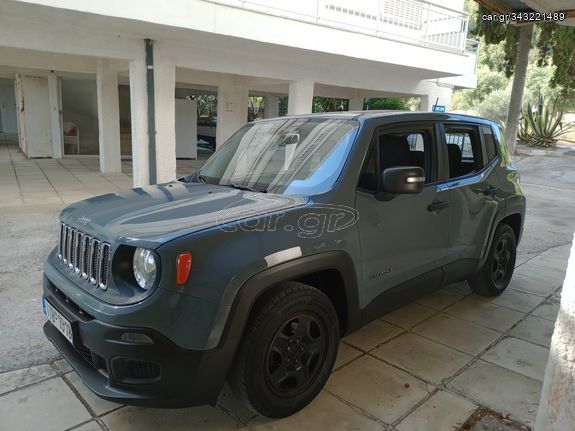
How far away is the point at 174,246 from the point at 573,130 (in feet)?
92.1

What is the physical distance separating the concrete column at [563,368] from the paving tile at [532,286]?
3.32 meters

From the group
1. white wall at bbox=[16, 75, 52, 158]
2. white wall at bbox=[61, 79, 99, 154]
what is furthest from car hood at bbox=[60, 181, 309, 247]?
white wall at bbox=[61, 79, 99, 154]

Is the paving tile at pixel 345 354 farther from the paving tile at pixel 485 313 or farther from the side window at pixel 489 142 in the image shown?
the side window at pixel 489 142

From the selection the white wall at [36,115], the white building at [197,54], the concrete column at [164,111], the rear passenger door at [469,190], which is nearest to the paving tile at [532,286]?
the rear passenger door at [469,190]

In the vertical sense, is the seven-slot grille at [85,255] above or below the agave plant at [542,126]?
below

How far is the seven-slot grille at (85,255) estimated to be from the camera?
7.52 feet

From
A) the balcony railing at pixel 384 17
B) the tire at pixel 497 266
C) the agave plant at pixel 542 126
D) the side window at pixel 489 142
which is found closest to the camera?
the side window at pixel 489 142

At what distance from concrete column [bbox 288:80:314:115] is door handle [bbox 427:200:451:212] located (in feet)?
26.8

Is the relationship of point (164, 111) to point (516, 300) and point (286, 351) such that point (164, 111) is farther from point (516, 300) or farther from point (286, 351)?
point (286, 351)

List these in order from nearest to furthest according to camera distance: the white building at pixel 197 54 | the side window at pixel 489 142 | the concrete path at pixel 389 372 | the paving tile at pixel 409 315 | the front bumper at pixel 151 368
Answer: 1. the front bumper at pixel 151 368
2. the concrete path at pixel 389 372
3. the paving tile at pixel 409 315
4. the side window at pixel 489 142
5. the white building at pixel 197 54

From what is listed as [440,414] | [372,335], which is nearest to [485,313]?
[372,335]

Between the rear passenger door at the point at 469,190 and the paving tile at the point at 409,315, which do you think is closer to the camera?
the rear passenger door at the point at 469,190

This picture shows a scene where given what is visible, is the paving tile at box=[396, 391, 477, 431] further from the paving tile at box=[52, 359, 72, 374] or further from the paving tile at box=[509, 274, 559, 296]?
the paving tile at box=[509, 274, 559, 296]

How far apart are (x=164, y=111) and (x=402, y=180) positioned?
7345 millimetres
